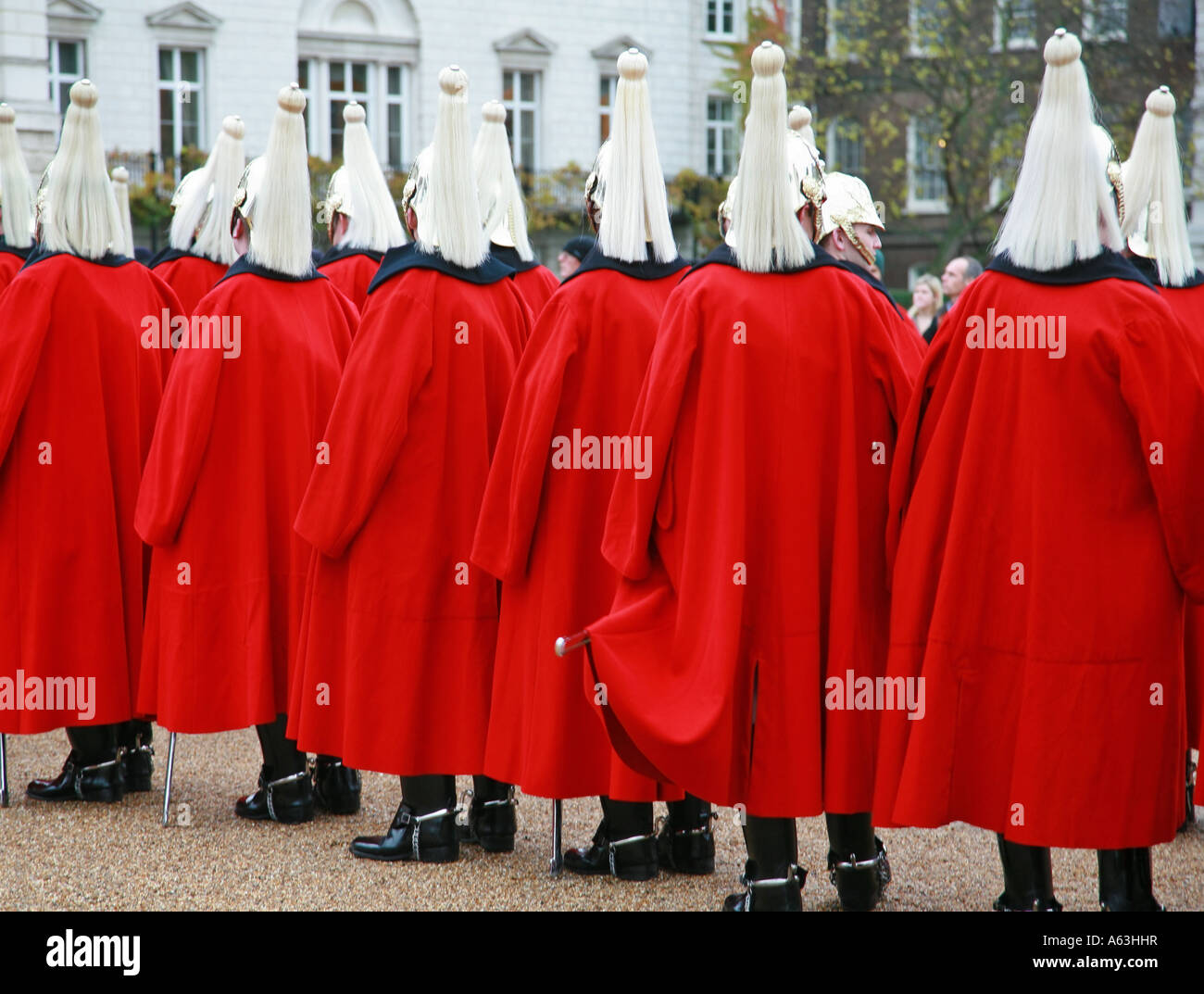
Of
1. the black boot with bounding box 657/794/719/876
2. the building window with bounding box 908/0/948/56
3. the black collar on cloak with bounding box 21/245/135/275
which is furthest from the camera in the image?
the building window with bounding box 908/0/948/56

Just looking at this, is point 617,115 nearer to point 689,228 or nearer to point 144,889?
point 144,889

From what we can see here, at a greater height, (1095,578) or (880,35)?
(880,35)

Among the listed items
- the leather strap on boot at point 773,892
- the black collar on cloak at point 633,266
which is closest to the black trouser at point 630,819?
the leather strap on boot at point 773,892

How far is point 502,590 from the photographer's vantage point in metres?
5.21

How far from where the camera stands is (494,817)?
5613mm

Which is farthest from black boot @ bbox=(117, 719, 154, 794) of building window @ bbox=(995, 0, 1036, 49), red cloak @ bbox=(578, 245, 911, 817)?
building window @ bbox=(995, 0, 1036, 49)

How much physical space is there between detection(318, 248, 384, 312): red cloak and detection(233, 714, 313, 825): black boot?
2149 millimetres

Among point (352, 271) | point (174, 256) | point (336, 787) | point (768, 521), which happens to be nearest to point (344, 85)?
point (174, 256)

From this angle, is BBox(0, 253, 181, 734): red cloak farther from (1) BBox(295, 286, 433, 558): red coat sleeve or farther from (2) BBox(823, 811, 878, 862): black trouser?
(2) BBox(823, 811, 878, 862): black trouser

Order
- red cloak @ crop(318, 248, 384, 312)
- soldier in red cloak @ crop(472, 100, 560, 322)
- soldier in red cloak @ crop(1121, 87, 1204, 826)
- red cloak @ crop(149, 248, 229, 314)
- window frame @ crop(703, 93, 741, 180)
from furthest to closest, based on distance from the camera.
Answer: window frame @ crop(703, 93, 741, 180) → red cloak @ crop(149, 248, 229, 314) → red cloak @ crop(318, 248, 384, 312) → soldier in red cloak @ crop(472, 100, 560, 322) → soldier in red cloak @ crop(1121, 87, 1204, 826)

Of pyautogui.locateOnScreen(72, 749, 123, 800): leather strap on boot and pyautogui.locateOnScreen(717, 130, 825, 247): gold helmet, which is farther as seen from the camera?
pyautogui.locateOnScreen(72, 749, 123, 800): leather strap on boot

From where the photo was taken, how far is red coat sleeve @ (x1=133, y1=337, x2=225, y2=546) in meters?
5.75

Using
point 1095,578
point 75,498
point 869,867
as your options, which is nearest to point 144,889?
point 75,498

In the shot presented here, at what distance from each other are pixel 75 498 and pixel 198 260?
86.5 inches
